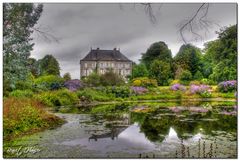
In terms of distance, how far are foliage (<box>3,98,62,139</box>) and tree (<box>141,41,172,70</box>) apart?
2.22 meters

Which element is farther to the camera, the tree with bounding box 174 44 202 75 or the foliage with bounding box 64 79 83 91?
the foliage with bounding box 64 79 83 91

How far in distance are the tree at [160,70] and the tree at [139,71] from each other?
0.40ft

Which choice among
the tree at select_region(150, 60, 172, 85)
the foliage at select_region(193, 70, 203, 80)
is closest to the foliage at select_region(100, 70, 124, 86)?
the tree at select_region(150, 60, 172, 85)

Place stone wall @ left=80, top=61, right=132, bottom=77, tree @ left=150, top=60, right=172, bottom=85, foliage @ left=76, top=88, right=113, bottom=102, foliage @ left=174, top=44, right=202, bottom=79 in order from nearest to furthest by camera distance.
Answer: foliage @ left=174, top=44, right=202, bottom=79, stone wall @ left=80, top=61, right=132, bottom=77, tree @ left=150, top=60, right=172, bottom=85, foliage @ left=76, top=88, right=113, bottom=102

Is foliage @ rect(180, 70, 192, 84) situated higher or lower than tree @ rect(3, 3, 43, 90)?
lower

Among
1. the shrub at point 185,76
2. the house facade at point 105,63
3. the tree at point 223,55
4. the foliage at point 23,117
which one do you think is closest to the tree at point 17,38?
the foliage at point 23,117

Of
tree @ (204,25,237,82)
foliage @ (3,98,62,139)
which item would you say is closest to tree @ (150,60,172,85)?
tree @ (204,25,237,82)

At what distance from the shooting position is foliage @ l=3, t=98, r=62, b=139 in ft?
21.0

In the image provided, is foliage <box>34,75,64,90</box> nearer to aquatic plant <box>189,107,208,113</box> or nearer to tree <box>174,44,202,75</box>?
tree <box>174,44,202,75</box>

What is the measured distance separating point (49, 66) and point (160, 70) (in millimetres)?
1813

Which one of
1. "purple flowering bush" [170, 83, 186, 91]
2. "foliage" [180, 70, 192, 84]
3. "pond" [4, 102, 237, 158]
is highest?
"foliage" [180, 70, 192, 84]

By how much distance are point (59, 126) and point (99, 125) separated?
80cm

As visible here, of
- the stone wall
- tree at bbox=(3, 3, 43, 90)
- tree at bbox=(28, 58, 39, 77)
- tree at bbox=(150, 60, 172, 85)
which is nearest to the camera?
tree at bbox=(3, 3, 43, 90)

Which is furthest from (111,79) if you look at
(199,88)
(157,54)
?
(199,88)
